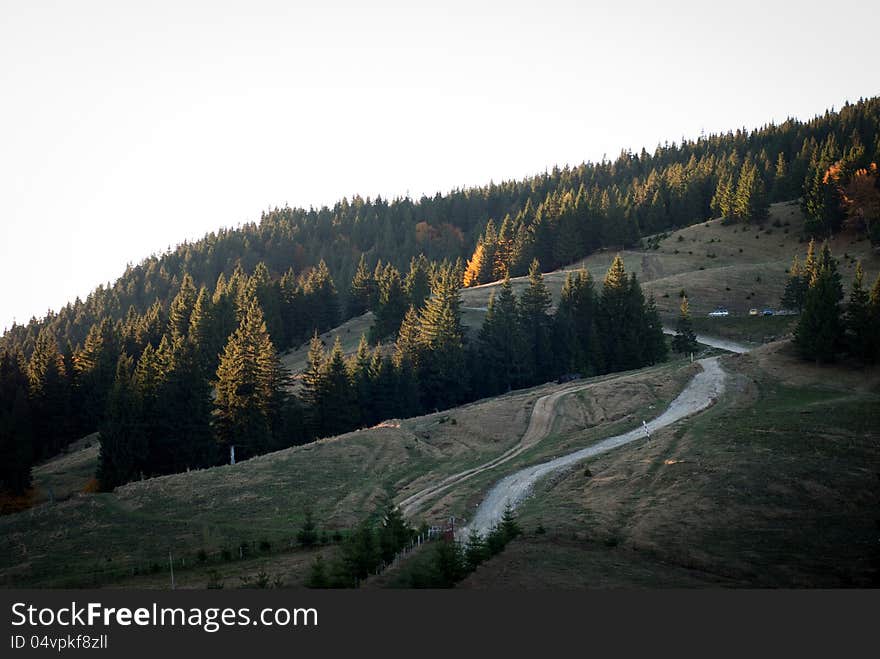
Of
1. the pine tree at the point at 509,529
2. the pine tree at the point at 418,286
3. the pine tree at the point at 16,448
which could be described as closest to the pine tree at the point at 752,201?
the pine tree at the point at 418,286

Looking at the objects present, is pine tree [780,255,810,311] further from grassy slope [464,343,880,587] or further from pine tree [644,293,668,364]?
grassy slope [464,343,880,587]

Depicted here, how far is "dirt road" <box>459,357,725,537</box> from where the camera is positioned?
40844 mm

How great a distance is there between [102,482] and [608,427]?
163ft

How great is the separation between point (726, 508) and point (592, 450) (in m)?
18.2

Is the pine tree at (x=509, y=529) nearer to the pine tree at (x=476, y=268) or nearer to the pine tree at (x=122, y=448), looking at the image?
the pine tree at (x=122, y=448)

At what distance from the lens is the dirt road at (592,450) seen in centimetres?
4084

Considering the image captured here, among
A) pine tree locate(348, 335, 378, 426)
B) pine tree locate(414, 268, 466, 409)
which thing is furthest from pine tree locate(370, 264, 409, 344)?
pine tree locate(348, 335, 378, 426)

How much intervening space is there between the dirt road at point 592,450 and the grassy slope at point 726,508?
2184 mm

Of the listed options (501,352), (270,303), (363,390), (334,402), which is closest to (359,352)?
(363,390)

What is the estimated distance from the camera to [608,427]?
58062mm

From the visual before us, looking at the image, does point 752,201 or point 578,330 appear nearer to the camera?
point 578,330

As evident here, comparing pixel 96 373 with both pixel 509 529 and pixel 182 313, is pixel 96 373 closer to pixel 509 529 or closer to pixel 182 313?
pixel 182 313

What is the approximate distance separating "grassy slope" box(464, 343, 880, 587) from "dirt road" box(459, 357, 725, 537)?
7.16 feet

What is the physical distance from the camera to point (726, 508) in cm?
3400
